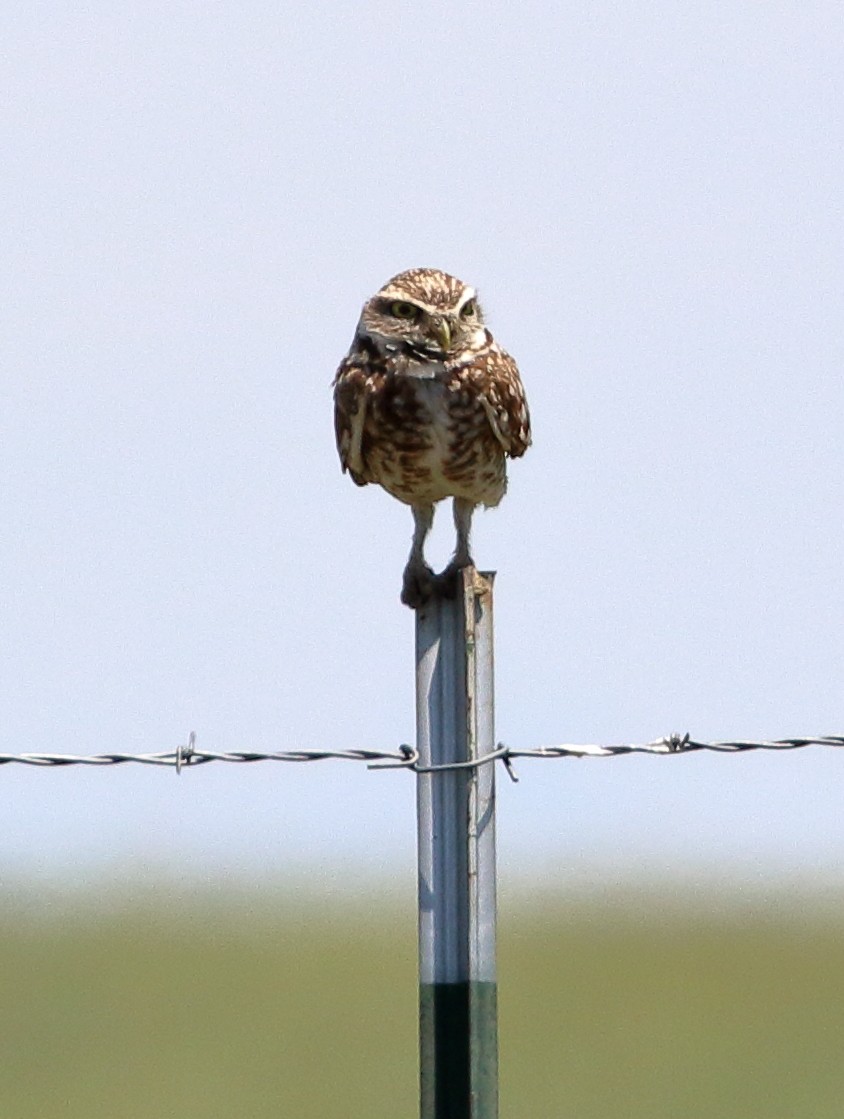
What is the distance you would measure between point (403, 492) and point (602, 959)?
7.57m

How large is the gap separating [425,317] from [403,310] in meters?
0.10

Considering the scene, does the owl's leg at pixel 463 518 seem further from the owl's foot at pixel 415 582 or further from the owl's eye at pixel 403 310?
the owl's foot at pixel 415 582

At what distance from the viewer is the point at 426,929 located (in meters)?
4.96

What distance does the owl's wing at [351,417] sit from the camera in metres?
7.67

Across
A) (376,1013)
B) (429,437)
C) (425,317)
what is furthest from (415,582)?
(376,1013)

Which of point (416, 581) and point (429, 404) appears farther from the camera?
point (429, 404)

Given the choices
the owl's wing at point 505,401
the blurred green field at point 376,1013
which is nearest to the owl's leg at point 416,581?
the owl's wing at point 505,401

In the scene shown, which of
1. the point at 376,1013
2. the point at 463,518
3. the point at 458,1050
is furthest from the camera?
the point at 376,1013

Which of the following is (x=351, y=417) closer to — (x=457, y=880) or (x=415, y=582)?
(x=415, y=582)

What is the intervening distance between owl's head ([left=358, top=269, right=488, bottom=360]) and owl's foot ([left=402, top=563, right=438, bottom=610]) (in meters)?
1.10

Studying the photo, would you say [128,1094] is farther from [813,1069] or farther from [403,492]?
[403,492]

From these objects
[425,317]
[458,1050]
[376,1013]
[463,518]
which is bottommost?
[458,1050]

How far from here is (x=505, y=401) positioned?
303 inches

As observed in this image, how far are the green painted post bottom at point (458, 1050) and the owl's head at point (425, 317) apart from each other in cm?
309
